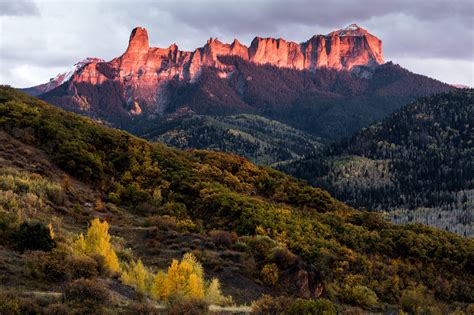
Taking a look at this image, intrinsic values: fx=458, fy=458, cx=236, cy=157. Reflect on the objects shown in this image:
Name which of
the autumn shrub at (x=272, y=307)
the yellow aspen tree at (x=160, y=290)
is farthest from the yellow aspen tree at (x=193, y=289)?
the autumn shrub at (x=272, y=307)

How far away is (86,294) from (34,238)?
762 cm

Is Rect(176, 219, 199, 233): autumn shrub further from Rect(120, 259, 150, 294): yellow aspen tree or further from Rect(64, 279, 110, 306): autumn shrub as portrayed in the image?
Rect(64, 279, 110, 306): autumn shrub

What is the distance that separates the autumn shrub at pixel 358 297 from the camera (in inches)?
1323

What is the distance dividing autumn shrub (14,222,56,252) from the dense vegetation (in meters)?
6.46

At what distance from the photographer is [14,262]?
20.6m

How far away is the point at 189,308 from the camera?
1684cm

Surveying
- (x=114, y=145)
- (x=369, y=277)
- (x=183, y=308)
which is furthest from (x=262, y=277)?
(x=114, y=145)

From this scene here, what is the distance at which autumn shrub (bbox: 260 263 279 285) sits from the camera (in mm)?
32000

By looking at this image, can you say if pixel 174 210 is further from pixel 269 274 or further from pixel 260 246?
pixel 269 274

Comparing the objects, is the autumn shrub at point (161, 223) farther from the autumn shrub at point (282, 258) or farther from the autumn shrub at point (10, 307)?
A: the autumn shrub at point (10, 307)

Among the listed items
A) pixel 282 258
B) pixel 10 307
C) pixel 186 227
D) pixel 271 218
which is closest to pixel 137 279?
pixel 10 307

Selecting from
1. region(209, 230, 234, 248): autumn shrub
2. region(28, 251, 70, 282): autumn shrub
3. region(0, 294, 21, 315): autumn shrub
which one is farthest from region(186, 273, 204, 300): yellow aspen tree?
region(209, 230, 234, 248): autumn shrub

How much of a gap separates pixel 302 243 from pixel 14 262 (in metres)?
27.0

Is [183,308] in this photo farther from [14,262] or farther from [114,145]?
[114,145]
